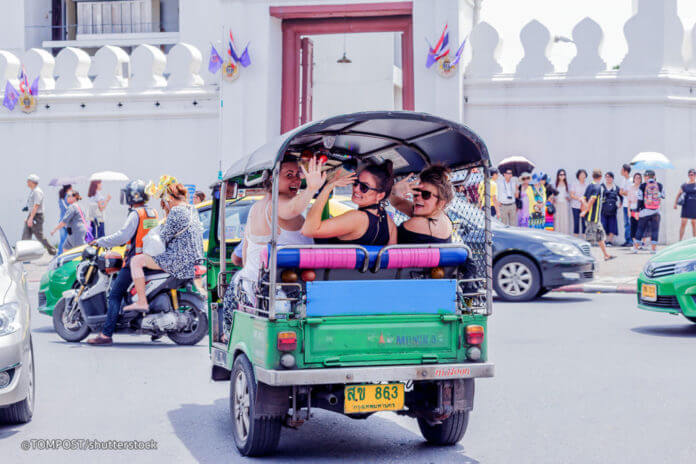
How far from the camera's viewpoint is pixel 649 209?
20.2 meters

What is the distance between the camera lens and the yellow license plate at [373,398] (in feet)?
19.0

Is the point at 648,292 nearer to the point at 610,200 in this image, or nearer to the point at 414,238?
the point at 414,238

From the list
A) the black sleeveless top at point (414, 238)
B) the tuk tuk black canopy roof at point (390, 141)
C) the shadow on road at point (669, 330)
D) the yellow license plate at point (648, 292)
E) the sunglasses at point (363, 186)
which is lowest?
the shadow on road at point (669, 330)

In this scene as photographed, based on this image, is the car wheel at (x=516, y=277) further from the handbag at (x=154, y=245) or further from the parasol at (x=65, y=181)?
the parasol at (x=65, y=181)

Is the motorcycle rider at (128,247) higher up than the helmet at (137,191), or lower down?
lower down

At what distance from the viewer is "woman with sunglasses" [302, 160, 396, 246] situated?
6195 mm

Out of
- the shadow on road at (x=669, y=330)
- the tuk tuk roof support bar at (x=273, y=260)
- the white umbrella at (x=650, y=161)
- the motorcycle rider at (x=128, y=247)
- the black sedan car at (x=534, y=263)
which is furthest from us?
the white umbrella at (x=650, y=161)

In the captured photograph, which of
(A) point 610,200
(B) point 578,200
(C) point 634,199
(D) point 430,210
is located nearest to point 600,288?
(C) point 634,199

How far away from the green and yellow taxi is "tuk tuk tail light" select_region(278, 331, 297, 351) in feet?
21.4

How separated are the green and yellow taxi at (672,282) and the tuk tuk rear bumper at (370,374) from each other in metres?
5.71

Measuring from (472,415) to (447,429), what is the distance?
3.46 ft

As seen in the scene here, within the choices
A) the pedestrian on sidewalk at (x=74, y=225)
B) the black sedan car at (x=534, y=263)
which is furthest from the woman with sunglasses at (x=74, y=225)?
the black sedan car at (x=534, y=263)

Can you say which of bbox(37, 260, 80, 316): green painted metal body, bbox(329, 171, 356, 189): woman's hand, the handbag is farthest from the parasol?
bbox(329, 171, 356, 189): woman's hand

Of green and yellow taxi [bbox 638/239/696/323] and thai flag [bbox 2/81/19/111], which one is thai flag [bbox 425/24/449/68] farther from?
green and yellow taxi [bbox 638/239/696/323]
